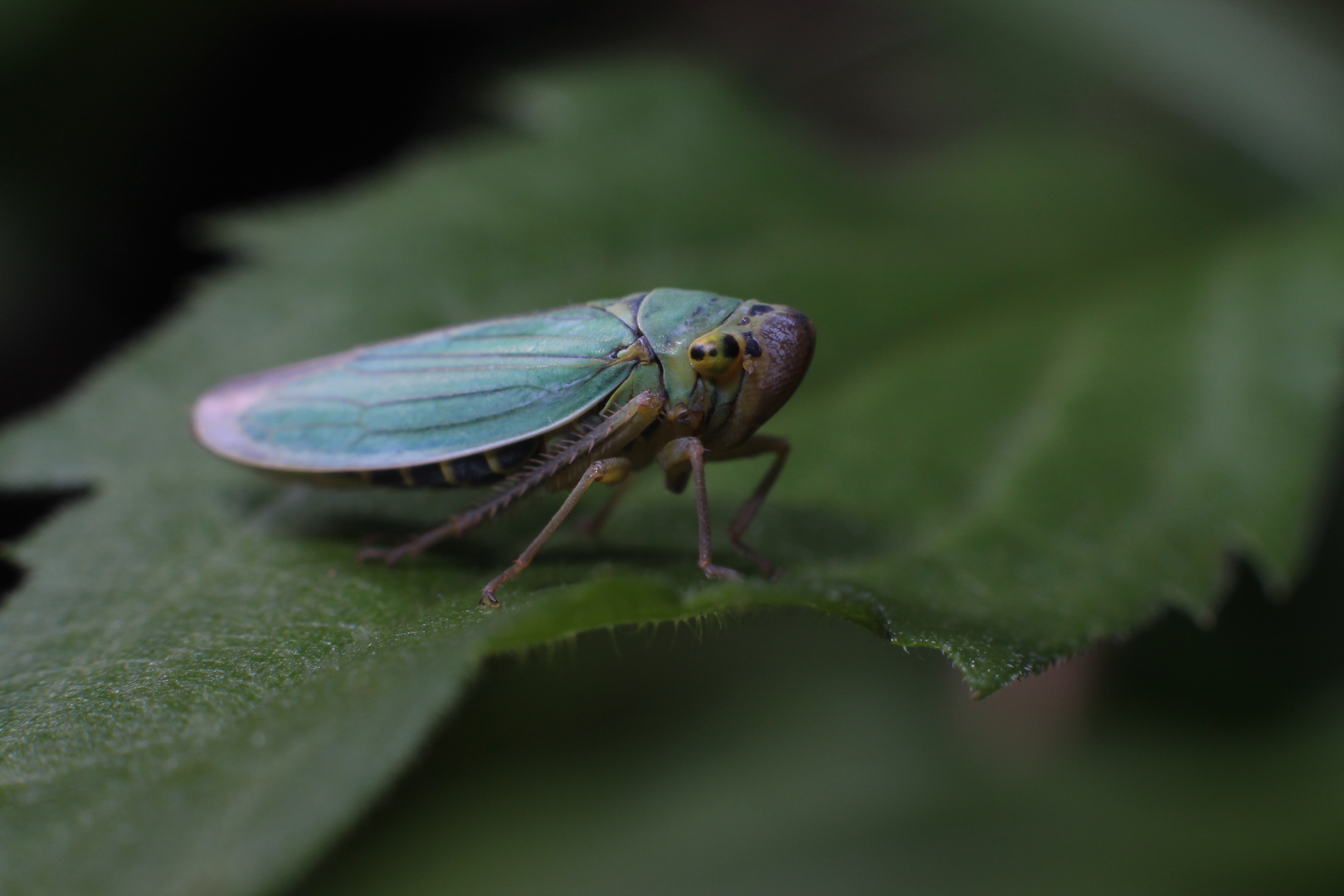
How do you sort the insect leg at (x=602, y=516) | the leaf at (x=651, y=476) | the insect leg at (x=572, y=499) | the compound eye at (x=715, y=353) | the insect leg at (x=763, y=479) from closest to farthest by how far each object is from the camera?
the leaf at (x=651, y=476) < the insect leg at (x=572, y=499) < the compound eye at (x=715, y=353) < the insect leg at (x=763, y=479) < the insect leg at (x=602, y=516)

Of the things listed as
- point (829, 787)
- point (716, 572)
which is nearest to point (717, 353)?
point (716, 572)

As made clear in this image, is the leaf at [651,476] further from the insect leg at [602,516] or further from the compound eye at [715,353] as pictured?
the compound eye at [715,353]

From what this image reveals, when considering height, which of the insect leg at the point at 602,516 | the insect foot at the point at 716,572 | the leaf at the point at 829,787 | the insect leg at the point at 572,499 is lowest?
the leaf at the point at 829,787

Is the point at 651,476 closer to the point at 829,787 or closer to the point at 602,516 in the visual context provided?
the point at 602,516

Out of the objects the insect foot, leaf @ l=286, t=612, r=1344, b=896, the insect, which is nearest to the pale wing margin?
the insect

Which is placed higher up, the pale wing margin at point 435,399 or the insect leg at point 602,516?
the pale wing margin at point 435,399

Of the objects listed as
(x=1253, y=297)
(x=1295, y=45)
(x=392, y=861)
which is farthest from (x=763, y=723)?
(x=1295, y=45)

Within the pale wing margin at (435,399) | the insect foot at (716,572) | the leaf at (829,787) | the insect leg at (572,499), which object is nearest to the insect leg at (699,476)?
the insect foot at (716,572)

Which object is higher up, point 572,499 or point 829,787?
point 572,499
